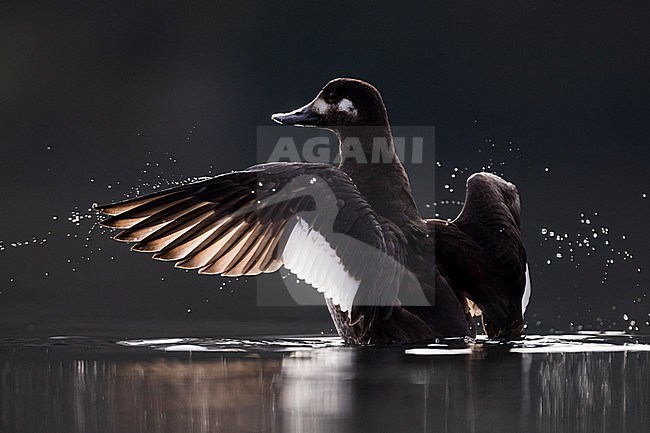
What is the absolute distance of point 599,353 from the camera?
13.9 feet

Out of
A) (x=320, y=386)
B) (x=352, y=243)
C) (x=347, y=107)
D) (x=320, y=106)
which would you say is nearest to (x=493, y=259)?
(x=352, y=243)

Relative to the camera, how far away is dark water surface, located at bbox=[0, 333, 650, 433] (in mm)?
2682

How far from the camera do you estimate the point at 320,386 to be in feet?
10.7

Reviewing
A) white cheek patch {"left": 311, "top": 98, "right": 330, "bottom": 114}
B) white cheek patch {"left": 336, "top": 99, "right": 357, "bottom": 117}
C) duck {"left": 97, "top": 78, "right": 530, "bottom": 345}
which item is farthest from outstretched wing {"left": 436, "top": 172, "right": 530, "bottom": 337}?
white cheek patch {"left": 311, "top": 98, "right": 330, "bottom": 114}

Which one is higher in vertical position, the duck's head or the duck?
the duck's head

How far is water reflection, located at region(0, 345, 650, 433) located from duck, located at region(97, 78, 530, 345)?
0.27 meters

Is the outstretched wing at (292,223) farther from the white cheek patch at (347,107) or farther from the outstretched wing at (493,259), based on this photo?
the white cheek patch at (347,107)

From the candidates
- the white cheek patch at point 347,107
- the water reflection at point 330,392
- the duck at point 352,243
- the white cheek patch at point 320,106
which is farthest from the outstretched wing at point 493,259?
the white cheek patch at point 320,106

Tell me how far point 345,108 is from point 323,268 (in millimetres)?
1133

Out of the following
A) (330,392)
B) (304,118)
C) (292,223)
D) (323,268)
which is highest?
(304,118)

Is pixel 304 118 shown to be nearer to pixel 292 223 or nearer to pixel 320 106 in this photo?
pixel 320 106

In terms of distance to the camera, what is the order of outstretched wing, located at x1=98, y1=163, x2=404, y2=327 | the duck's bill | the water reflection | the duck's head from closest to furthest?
the water reflection → outstretched wing, located at x1=98, y1=163, x2=404, y2=327 → the duck's head → the duck's bill

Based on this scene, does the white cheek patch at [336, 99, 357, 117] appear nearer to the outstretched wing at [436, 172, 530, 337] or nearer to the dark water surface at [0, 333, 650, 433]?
the outstretched wing at [436, 172, 530, 337]

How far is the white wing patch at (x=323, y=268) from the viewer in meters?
4.25
